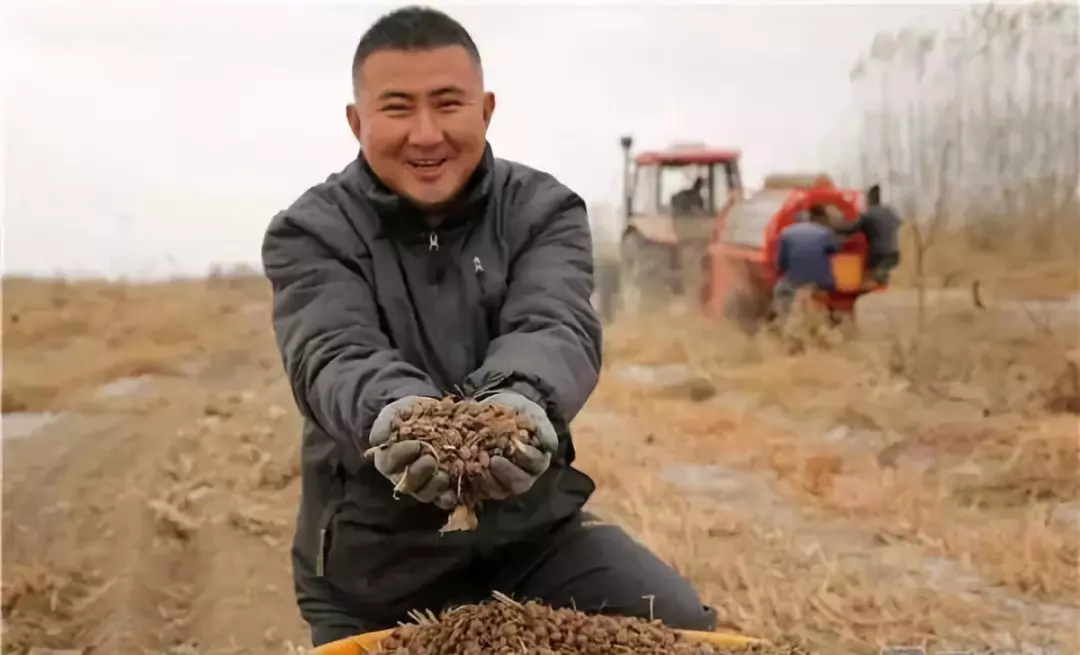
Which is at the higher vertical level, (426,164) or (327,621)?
(426,164)

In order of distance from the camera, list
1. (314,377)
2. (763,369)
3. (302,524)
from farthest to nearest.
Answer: (763,369), (302,524), (314,377)

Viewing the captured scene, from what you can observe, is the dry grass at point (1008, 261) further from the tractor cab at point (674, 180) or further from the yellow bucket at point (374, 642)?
the yellow bucket at point (374, 642)

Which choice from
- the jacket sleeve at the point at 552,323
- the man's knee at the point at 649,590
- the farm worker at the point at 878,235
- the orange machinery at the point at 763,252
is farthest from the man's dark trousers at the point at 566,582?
the farm worker at the point at 878,235

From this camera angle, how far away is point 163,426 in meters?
1.36

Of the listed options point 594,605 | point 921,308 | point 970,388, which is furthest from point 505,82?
point 970,388

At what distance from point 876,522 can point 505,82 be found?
29.5 inches

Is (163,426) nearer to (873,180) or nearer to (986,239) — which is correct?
(873,180)

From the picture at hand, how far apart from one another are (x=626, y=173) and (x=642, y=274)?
0.45 ft

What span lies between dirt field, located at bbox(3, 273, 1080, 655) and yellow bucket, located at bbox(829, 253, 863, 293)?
6 centimetres

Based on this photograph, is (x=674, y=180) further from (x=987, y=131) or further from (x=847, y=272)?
(x=987, y=131)

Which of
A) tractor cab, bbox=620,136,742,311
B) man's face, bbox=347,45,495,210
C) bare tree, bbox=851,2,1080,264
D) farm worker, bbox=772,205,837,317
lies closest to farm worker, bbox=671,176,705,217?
tractor cab, bbox=620,136,742,311

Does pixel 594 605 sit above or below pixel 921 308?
below

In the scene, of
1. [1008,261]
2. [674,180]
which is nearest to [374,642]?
[674,180]

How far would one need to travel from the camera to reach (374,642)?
2.89 feet
